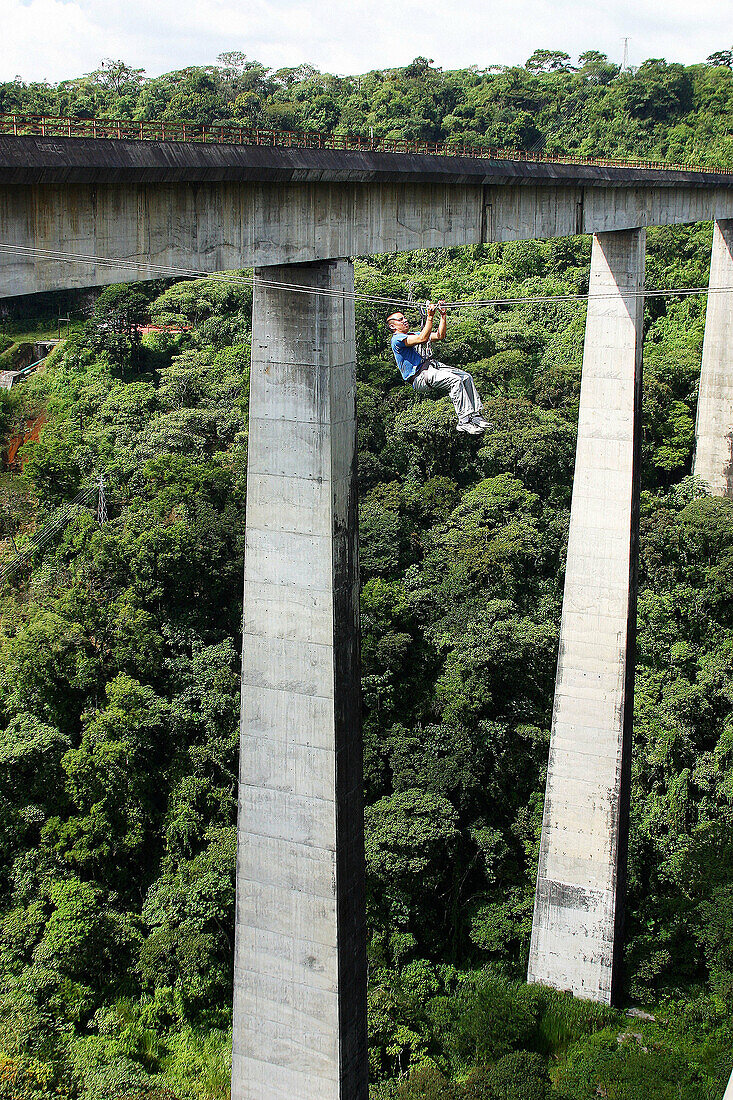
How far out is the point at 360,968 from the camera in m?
14.5

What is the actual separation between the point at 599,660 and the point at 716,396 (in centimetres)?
1492

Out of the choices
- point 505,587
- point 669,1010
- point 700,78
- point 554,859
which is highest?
point 700,78

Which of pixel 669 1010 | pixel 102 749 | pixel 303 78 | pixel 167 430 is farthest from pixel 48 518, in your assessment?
pixel 303 78

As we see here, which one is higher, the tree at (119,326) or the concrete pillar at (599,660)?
the tree at (119,326)

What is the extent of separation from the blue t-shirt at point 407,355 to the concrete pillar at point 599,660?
7.80 meters

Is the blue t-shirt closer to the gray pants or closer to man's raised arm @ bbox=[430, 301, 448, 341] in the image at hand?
the gray pants

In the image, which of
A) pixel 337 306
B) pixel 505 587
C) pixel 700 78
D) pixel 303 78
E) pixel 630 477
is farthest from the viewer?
pixel 303 78

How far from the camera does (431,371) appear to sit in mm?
12695

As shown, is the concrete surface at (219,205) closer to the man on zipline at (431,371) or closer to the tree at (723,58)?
the man on zipline at (431,371)

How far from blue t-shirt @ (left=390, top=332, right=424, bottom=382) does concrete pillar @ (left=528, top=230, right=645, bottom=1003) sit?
307 inches

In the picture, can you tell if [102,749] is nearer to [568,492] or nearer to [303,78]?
[568,492]

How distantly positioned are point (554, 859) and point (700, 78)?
52443mm

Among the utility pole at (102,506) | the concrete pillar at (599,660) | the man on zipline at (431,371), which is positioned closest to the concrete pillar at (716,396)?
the concrete pillar at (599,660)

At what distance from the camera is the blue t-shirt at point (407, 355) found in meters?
12.7
